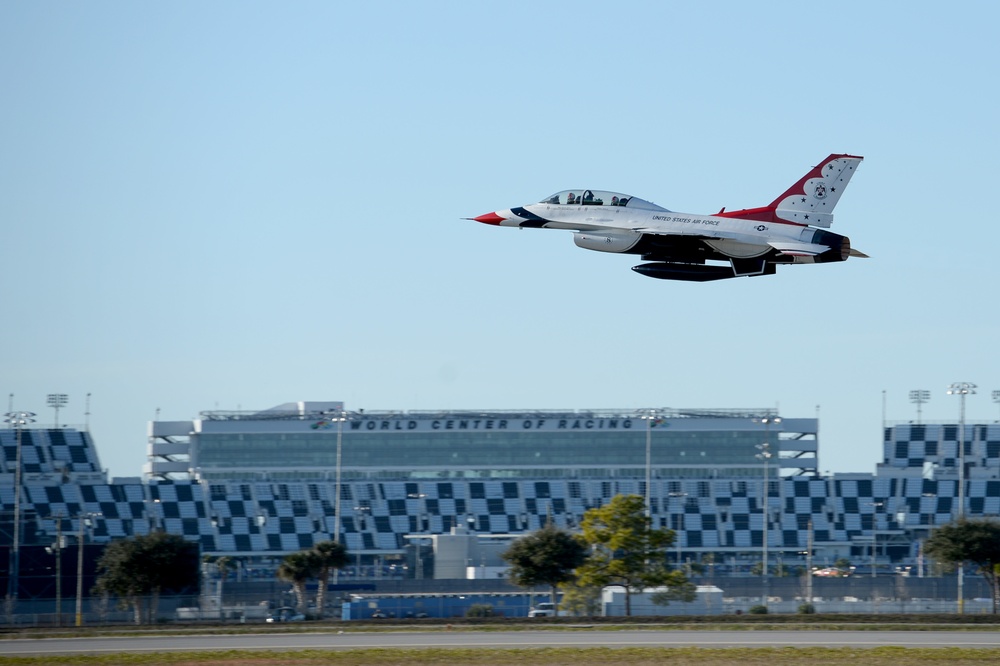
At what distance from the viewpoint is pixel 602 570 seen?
82812 millimetres

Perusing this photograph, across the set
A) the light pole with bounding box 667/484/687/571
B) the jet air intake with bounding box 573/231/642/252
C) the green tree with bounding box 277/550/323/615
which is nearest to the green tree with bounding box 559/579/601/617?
the green tree with bounding box 277/550/323/615

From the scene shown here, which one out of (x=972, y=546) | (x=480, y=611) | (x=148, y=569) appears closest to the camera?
(x=480, y=611)

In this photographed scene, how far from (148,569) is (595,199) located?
130 feet

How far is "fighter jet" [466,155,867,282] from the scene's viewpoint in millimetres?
53125

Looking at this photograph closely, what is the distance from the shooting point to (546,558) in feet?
274

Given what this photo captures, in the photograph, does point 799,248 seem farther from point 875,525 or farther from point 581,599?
point 875,525

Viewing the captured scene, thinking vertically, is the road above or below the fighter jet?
below

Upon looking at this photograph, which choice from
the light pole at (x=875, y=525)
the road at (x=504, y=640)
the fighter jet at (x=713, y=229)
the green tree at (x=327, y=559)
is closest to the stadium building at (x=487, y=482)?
the light pole at (x=875, y=525)

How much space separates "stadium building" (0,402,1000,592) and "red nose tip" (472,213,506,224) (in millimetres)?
90545


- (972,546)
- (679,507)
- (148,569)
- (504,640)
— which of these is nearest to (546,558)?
(148,569)

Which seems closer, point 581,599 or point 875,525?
point 581,599

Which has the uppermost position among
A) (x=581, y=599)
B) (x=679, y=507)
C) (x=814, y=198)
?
(x=814, y=198)

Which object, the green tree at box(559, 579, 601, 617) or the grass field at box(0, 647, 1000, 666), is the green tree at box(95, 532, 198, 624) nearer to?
the green tree at box(559, 579, 601, 617)

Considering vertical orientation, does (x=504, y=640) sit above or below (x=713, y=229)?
below
